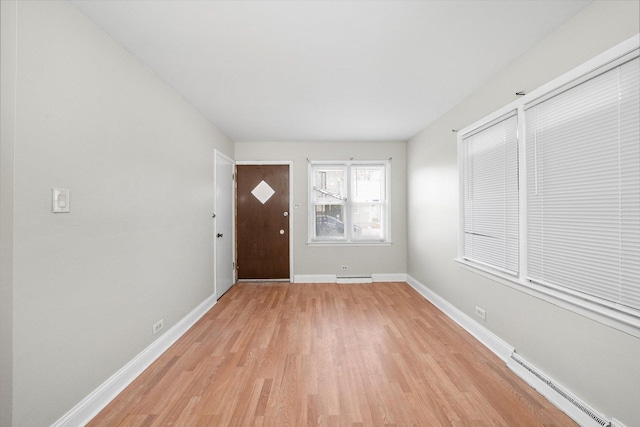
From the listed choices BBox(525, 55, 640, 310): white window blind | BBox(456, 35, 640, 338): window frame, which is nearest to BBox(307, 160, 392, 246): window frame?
BBox(456, 35, 640, 338): window frame

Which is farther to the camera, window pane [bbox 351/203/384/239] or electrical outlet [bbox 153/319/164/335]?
window pane [bbox 351/203/384/239]

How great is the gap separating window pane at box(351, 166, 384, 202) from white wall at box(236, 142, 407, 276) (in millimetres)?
206

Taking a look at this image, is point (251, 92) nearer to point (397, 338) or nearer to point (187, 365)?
point (187, 365)

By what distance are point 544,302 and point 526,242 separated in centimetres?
46

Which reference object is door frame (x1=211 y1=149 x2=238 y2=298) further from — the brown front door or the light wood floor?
the light wood floor

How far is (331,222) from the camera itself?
500cm

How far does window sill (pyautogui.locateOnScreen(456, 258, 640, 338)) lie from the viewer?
143 centimetres

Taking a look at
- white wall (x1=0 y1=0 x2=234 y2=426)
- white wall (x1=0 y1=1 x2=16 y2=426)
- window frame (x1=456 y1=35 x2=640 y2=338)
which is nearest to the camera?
white wall (x1=0 y1=1 x2=16 y2=426)

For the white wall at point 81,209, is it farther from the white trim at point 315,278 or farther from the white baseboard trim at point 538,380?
the white baseboard trim at point 538,380

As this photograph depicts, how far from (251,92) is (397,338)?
3.00 meters

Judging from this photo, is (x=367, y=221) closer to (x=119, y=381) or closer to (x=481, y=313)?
(x=481, y=313)

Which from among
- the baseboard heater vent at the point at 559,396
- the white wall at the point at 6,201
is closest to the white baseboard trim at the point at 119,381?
the white wall at the point at 6,201

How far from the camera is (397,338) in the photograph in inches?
108

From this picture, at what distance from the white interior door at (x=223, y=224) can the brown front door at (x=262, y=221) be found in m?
0.24
